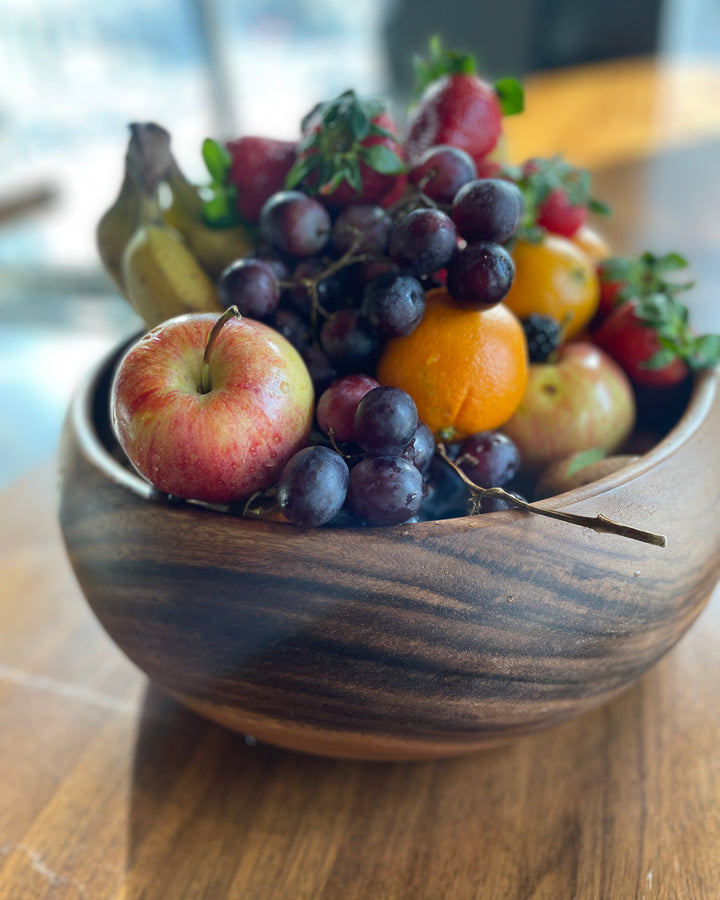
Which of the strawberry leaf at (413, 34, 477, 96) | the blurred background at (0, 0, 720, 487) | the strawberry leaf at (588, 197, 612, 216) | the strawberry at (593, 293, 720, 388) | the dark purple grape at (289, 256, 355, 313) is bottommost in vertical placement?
the blurred background at (0, 0, 720, 487)

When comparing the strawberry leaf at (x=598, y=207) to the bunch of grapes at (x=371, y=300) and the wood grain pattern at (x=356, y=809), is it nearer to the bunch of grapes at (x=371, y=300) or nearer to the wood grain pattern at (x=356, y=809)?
the bunch of grapes at (x=371, y=300)

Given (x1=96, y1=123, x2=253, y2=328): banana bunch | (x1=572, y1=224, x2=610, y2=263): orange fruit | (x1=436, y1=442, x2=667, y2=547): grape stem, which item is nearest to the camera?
(x1=436, y1=442, x2=667, y2=547): grape stem

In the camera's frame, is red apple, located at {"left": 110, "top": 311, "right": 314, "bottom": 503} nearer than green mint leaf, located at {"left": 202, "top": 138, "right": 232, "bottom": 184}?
Yes

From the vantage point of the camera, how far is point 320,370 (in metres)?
0.47

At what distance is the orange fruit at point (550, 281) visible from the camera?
587 millimetres

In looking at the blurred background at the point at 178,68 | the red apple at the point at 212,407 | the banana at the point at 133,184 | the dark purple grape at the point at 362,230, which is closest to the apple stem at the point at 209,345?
the red apple at the point at 212,407

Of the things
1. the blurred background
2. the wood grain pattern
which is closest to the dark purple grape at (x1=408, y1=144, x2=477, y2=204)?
the wood grain pattern

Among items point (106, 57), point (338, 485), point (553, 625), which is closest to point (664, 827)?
point (553, 625)

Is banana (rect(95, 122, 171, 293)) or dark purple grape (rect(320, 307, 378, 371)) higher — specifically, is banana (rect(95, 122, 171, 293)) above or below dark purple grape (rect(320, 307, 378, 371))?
above

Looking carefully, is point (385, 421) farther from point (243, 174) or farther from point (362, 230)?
point (243, 174)

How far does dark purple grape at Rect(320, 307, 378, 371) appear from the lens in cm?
46

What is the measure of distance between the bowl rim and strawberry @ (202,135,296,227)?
0.15 metres

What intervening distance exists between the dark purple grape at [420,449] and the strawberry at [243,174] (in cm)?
26

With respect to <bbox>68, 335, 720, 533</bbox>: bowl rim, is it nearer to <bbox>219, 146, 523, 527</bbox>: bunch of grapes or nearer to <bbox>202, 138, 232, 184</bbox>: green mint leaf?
<bbox>219, 146, 523, 527</bbox>: bunch of grapes
